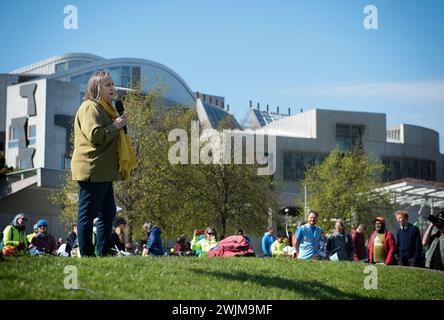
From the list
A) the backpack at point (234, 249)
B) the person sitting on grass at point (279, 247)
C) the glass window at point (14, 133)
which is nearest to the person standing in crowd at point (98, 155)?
the backpack at point (234, 249)

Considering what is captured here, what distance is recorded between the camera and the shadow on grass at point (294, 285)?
10.4 metres

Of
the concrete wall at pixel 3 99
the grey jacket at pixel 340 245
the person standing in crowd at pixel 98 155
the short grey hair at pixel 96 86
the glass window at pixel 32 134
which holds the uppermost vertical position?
the concrete wall at pixel 3 99

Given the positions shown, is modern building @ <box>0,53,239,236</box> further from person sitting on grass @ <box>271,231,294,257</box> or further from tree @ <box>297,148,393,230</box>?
person sitting on grass @ <box>271,231,294,257</box>

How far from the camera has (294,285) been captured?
426 inches

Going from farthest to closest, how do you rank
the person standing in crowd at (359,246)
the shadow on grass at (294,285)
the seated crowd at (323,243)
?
the person standing in crowd at (359,246) < the seated crowd at (323,243) < the shadow on grass at (294,285)

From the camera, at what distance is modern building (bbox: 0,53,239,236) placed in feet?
192

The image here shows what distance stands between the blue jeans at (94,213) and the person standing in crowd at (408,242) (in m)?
9.24

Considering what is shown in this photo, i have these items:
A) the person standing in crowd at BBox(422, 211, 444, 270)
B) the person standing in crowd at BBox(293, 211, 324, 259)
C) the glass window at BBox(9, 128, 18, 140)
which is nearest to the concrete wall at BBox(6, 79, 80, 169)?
the glass window at BBox(9, 128, 18, 140)

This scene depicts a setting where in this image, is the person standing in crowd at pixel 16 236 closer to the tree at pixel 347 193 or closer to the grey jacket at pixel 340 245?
the grey jacket at pixel 340 245

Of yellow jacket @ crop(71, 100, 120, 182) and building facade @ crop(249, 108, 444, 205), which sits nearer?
yellow jacket @ crop(71, 100, 120, 182)

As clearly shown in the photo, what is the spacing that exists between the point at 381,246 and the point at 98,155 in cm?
989

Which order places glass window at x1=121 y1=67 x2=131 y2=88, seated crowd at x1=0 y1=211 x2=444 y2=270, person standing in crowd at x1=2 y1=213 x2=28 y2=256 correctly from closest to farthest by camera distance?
person standing in crowd at x1=2 y1=213 x2=28 y2=256
seated crowd at x1=0 y1=211 x2=444 y2=270
glass window at x1=121 y1=67 x2=131 y2=88

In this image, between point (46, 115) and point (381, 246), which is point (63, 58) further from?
point (381, 246)

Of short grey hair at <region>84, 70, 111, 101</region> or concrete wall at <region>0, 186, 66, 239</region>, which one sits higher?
short grey hair at <region>84, 70, 111, 101</region>
